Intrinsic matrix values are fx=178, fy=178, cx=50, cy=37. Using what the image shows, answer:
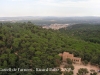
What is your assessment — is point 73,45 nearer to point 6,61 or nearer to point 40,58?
point 40,58

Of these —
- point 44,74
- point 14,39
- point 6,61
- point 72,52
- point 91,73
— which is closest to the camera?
point 44,74

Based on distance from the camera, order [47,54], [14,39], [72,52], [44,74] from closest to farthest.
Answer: [44,74], [47,54], [72,52], [14,39]

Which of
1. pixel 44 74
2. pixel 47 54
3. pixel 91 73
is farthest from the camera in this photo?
pixel 47 54

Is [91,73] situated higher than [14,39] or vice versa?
[14,39]

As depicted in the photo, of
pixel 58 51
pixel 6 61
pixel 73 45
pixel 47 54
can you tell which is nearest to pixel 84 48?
pixel 73 45

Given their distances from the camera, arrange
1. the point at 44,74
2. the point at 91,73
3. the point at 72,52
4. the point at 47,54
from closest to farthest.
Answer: the point at 44,74
the point at 91,73
the point at 47,54
the point at 72,52

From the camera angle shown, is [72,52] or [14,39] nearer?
[72,52]

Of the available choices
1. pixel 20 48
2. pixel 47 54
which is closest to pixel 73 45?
pixel 47 54

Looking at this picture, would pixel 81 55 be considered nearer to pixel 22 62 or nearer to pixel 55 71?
pixel 55 71

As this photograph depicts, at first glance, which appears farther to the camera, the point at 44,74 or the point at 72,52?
the point at 72,52

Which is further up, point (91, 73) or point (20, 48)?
point (20, 48)
